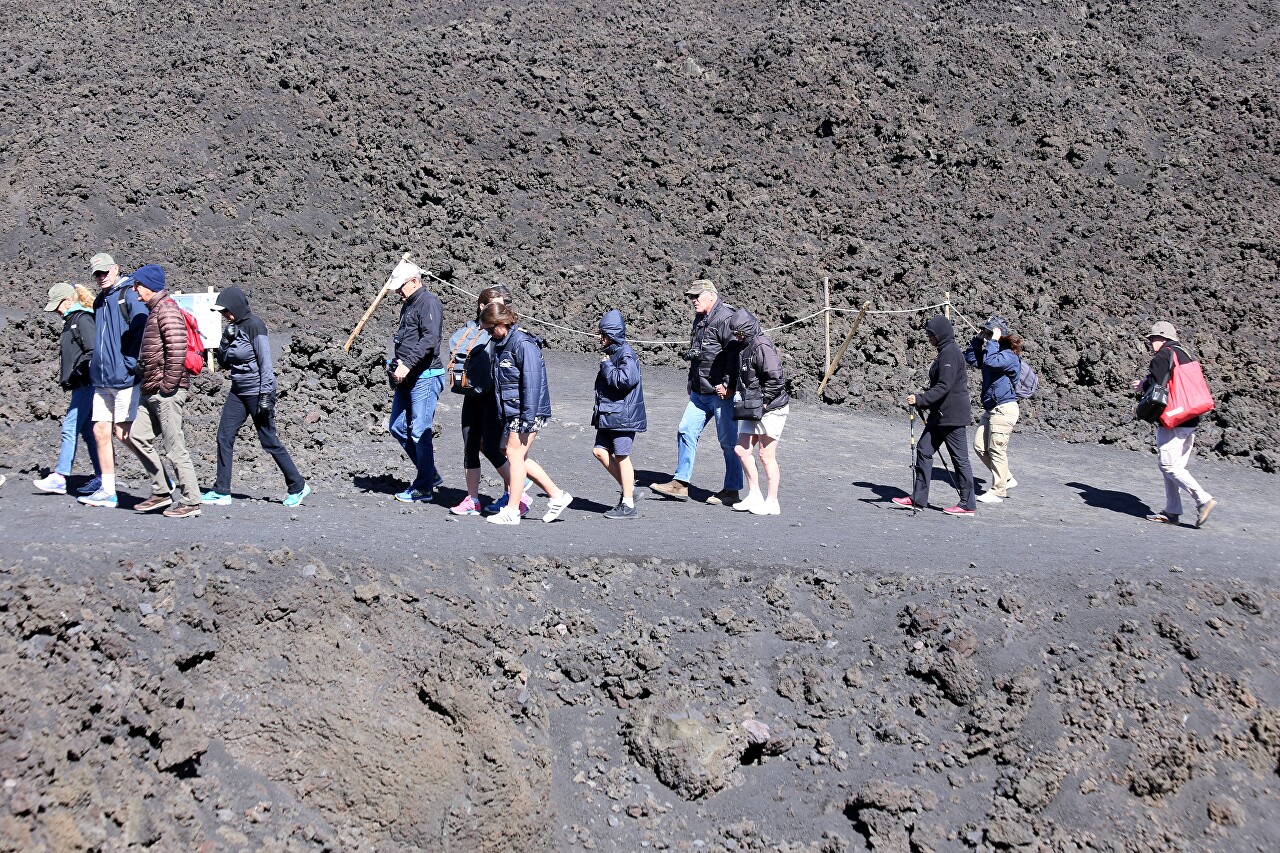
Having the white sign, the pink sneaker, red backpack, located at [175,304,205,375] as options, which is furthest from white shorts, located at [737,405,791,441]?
the white sign

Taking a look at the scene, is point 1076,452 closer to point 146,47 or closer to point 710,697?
point 710,697

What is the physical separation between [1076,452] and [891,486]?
12.3 feet

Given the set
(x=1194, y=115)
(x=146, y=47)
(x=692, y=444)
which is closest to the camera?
(x=692, y=444)

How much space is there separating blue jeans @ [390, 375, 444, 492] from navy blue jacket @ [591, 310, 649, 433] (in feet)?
4.64

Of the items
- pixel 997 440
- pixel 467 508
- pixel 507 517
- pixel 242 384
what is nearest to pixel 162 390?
pixel 242 384

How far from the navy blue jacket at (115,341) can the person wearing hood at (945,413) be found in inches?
242

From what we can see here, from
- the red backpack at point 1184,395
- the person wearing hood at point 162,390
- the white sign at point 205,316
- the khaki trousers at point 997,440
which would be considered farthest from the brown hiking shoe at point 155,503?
the red backpack at point 1184,395

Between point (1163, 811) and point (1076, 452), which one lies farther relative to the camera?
point (1076, 452)

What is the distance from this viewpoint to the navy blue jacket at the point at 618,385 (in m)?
8.87

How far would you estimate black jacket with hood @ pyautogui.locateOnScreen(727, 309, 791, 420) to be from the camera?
934cm

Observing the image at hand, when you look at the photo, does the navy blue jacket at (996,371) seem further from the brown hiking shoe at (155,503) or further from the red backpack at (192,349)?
the brown hiking shoe at (155,503)

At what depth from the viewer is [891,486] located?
1148 cm

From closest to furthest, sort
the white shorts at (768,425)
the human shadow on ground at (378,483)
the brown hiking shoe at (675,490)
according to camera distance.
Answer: the white shorts at (768,425), the human shadow on ground at (378,483), the brown hiking shoe at (675,490)

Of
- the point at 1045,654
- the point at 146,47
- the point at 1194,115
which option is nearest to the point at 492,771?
the point at 1045,654
